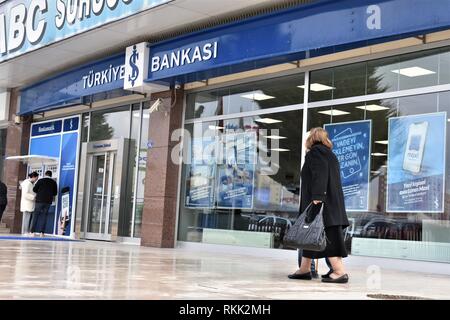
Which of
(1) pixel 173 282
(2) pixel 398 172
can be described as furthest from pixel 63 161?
(1) pixel 173 282

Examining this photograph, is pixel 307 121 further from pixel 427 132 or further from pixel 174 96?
pixel 174 96

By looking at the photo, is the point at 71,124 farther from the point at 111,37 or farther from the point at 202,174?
the point at 202,174

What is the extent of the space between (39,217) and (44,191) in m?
0.65

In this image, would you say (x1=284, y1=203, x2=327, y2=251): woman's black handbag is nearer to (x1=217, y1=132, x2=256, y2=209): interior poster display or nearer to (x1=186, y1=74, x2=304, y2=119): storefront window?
(x1=186, y1=74, x2=304, y2=119): storefront window

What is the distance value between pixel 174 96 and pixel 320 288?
7215mm

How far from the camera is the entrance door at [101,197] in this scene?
13461 millimetres

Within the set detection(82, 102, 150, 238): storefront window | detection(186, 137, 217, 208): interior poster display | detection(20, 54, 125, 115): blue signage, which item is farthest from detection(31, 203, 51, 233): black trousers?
detection(186, 137, 217, 208): interior poster display

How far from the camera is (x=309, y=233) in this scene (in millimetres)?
5352

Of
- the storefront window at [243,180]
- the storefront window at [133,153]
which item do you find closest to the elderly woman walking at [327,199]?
the storefront window at [243,180]

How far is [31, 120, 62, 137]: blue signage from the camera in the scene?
15.3 metres

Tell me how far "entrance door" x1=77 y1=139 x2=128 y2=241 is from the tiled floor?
5.74 meters

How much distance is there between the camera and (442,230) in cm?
776

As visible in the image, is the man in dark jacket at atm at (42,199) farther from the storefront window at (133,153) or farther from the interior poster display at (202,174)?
the interior poster display at (202,174)
